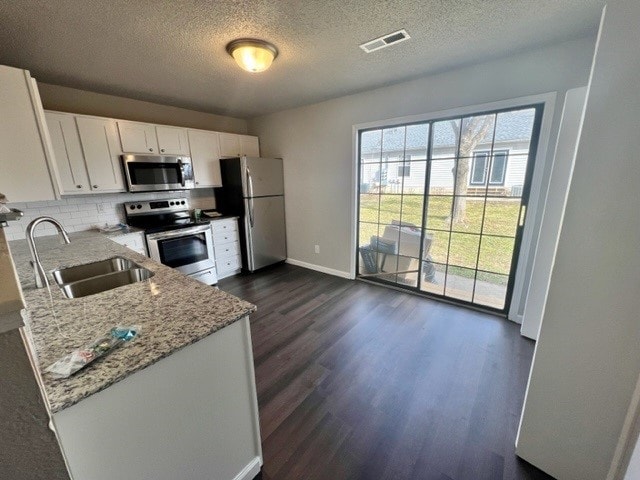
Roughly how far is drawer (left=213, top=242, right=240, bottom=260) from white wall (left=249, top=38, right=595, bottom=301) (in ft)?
2.88

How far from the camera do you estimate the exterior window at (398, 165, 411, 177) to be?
3053mm

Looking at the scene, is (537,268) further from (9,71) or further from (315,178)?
(9,71)

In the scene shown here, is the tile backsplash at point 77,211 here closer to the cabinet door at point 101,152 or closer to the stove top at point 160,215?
the stove top at point 160,215

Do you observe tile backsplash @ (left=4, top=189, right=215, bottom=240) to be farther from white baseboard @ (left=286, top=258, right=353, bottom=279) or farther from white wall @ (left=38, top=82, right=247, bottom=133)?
white baseboard @ (left=286, top=258, right=353, bottom=279)

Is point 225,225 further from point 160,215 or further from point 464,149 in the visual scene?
point 464,149

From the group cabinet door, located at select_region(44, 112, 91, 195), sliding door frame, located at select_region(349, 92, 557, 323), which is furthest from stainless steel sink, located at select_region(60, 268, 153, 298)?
sliding door frame, located at select_region(349, 92, 557, 323)

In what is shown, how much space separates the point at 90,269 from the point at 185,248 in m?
1.45

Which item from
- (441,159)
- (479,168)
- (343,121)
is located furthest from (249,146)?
(479,168)

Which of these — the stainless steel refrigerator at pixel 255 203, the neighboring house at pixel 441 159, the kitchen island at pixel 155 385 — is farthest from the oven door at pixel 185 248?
the neighboring house at pixel 441 159

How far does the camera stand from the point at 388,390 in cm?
181

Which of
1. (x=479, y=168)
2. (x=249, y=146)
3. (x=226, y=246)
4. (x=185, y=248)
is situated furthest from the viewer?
(x=249, y=146)

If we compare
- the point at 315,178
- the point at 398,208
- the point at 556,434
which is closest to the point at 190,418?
the point at 556,434

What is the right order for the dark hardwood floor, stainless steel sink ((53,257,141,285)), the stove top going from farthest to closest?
the stove top
stainless steel sink ((53,257,141,285))
the dark hardwood floor

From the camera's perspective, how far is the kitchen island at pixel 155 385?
770mm
